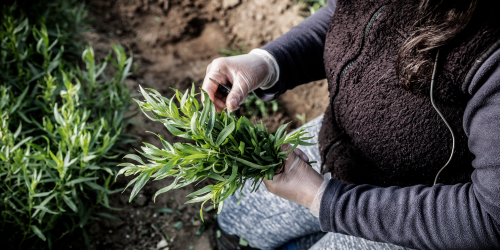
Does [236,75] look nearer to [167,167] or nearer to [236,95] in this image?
[236,95]

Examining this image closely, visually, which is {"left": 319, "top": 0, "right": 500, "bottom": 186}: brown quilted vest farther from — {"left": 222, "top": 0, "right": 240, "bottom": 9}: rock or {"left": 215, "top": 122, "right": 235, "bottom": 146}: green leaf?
{"left": 222, "top": 0, "right": 240, "bottom": 9}: rock

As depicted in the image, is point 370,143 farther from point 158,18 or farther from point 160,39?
point 158,18

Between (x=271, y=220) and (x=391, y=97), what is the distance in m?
0.68

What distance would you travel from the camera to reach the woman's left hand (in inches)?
37.8

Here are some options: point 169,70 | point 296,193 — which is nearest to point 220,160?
point 296,193

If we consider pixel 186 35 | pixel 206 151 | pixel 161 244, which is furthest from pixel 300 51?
pixel 186 35

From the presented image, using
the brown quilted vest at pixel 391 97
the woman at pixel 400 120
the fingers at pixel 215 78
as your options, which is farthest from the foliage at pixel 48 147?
the brown quilted vest at pixel 391 97

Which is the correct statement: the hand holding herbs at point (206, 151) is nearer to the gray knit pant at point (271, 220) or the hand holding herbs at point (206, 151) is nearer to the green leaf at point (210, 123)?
the green leaf at point (210, 123)

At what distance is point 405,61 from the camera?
0.86 metres

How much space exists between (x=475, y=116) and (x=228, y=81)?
27.9 inches

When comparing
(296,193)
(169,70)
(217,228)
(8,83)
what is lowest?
(217,228)

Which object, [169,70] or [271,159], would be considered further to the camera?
[169,70]

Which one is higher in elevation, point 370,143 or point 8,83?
point 370,143

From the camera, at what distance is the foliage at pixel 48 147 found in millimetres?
1234
